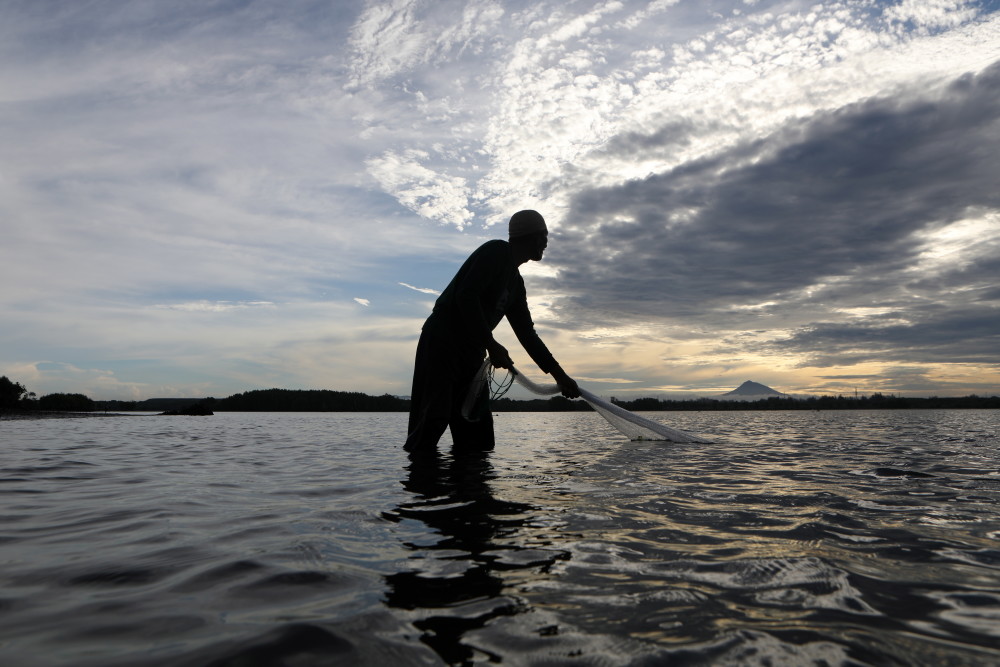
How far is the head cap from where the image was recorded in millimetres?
6441

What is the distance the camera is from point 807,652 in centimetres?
158

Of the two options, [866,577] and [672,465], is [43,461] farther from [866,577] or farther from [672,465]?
[866,577]

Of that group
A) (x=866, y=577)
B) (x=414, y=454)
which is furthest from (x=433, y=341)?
(x=866, y=577)

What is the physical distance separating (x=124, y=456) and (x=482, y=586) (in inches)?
330

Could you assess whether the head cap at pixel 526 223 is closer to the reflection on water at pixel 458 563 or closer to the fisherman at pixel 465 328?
the fisherman at pixel 465 328

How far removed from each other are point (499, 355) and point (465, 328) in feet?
1.63

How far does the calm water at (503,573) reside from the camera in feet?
5.35

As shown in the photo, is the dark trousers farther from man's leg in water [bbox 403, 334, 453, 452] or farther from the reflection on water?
the reflection on water

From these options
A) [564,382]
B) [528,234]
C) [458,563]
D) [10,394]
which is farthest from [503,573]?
[10,394]

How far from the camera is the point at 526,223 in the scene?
644cm

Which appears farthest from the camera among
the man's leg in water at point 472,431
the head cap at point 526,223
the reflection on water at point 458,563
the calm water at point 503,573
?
the man's leg in water at point 472,431

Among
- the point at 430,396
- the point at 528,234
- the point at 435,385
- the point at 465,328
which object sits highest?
the point at 528,234

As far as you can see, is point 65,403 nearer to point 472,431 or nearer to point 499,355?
point 472,431

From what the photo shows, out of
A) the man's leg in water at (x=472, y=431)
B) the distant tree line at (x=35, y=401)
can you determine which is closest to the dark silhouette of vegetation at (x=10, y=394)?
the distant tree line at (x=35, y=401)
